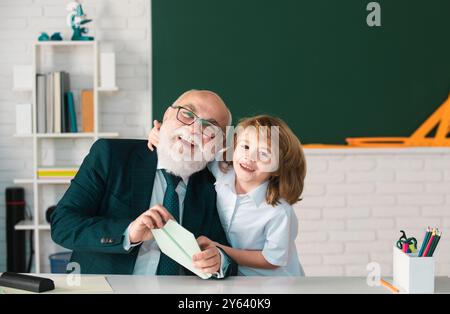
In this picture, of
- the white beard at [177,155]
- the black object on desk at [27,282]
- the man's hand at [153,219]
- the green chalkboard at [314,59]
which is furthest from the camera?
the green chalkboard at [314,59]

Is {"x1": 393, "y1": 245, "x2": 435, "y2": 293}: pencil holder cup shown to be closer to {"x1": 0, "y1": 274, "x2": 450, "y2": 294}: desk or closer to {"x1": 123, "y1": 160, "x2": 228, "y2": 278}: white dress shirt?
{"x1": 0, "y1": 274, "x2": 450, "y2": 294}: desk

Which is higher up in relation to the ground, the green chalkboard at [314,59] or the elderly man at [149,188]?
the green chalkboard at [314,59]

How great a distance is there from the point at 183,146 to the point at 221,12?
2271 millimetres

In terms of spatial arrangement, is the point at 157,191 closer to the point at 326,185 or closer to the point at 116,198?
the point at 116,198

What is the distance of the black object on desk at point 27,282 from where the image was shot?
160 centimetres

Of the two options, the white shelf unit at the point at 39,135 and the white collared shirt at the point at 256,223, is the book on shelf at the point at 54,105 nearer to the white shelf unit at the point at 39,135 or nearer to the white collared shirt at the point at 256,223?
the white shelf unit at the point at 39,135

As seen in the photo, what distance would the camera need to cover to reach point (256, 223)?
2088 mm

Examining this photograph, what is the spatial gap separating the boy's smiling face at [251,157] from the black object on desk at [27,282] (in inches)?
26.5

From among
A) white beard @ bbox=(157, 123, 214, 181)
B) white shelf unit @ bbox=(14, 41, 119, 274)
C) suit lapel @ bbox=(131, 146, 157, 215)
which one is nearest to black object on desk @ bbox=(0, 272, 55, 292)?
suit lapel @ bbox=(131, 146, 157, 215)

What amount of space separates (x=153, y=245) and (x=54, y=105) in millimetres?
2306

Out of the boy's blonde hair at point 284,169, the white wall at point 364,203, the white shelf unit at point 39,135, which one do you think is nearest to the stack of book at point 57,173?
the white shelf unit at point 39,135

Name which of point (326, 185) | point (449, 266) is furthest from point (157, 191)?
point (449, 266)

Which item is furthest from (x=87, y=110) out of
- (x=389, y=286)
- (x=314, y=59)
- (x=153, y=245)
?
(x=389, y=286)

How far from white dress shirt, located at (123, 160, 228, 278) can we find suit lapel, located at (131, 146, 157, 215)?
38 millimetres
